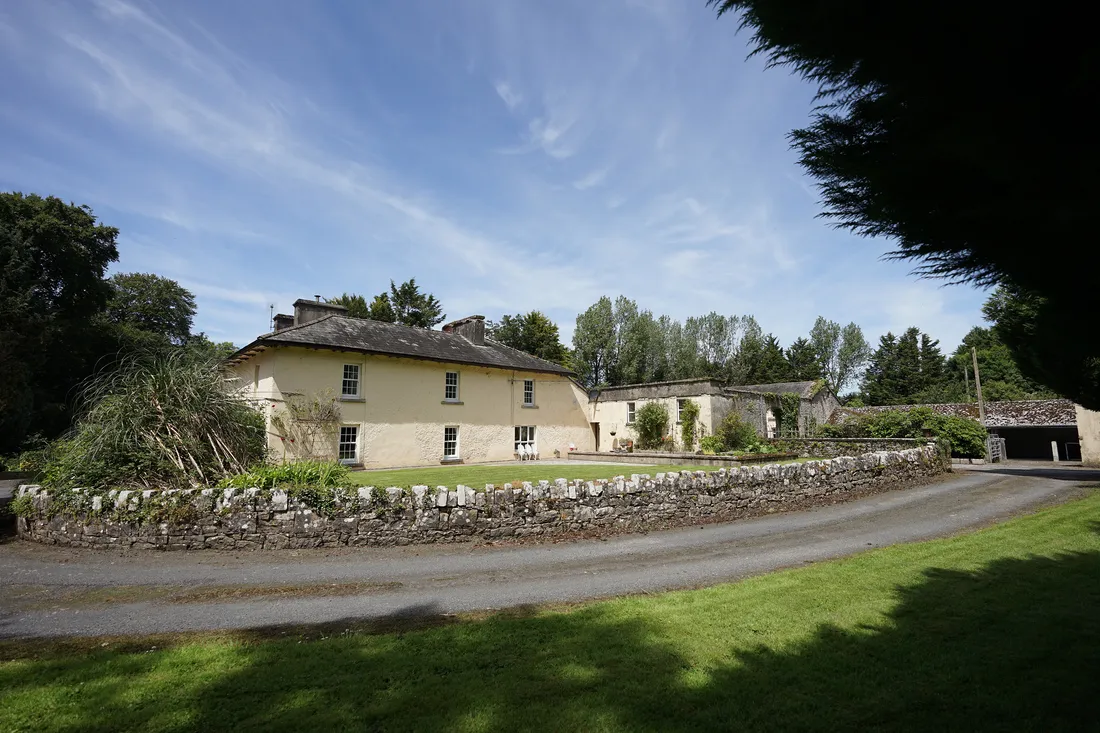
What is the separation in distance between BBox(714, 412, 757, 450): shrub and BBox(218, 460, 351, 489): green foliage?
62.4 feet

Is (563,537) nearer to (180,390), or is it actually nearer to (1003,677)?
(1003,677)

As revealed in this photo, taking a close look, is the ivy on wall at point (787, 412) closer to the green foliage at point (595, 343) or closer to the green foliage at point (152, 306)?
the green foliage at point (595, 343)

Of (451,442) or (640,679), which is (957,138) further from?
(451,442)

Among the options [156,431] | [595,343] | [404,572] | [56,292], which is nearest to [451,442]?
[156,431]

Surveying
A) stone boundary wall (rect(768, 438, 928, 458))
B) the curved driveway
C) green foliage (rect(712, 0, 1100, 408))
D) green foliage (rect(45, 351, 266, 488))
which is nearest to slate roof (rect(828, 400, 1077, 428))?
stone boundary wall (rect(768, 438, 928, 458))

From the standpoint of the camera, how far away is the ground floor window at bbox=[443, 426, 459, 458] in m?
24.6

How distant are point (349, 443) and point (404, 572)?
15005mm

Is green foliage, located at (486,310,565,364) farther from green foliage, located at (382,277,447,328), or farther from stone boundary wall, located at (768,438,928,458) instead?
stone boundary wall, located at (768,438,928,458)

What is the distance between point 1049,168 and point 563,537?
29.3 ft

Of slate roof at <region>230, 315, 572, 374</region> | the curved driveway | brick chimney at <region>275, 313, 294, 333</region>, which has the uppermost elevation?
brick chimney at <region>275, 313, 294, 333</region>

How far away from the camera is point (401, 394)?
23.0 meters

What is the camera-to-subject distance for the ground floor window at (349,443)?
69.5 ft

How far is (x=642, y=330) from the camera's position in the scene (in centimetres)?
4988

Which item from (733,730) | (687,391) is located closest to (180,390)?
(733,730)
